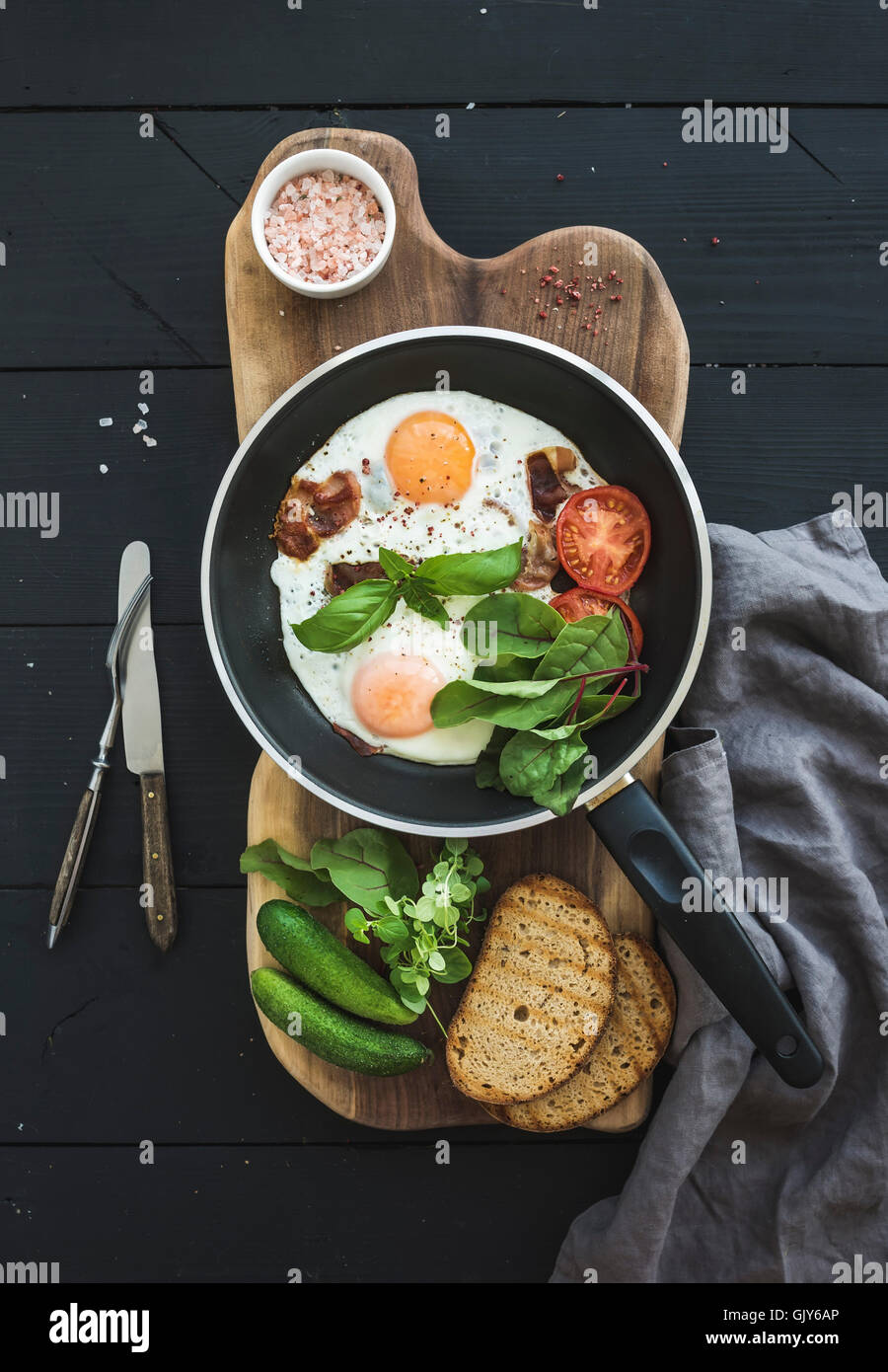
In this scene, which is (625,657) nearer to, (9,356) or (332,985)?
(332,985)

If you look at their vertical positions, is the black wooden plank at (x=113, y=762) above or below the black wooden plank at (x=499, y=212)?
below

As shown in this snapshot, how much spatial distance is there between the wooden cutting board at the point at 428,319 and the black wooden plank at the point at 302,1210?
1.22 ft

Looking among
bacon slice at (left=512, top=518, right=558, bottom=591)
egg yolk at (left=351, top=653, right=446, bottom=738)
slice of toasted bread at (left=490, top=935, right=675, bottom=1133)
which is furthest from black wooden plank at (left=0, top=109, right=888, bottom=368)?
slice of toasted bread at (left=490, top=935, right=675, bottom=1133)

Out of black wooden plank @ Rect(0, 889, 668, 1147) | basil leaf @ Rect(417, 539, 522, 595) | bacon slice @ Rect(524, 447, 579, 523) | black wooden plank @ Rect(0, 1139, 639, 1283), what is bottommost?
black wooden plank @ Rect(0, 1139, 639, 1283)

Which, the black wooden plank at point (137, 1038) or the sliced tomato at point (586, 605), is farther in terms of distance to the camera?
the black wooden plank at point (137, 1038)

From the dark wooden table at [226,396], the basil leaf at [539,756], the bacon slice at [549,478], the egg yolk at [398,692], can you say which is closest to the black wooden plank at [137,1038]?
→ the dark wooden table at [226,396]

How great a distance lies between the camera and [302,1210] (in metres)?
2.45

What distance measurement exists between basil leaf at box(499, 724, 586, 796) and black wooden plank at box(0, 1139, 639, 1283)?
1.08m

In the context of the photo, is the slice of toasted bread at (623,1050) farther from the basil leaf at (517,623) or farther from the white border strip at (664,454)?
the basil leaf at (517,623)

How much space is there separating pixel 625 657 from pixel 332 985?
95 centimetres

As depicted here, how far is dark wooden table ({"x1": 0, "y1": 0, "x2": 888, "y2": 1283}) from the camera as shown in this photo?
2404mm

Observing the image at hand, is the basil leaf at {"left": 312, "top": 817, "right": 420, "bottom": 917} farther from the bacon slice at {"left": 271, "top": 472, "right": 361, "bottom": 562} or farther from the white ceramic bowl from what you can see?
the white ceramic bowl

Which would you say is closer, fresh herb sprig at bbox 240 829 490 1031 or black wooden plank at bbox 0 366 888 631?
fresh herb sprig at bbox 240 829 490 1031

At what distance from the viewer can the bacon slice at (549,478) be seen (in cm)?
216
